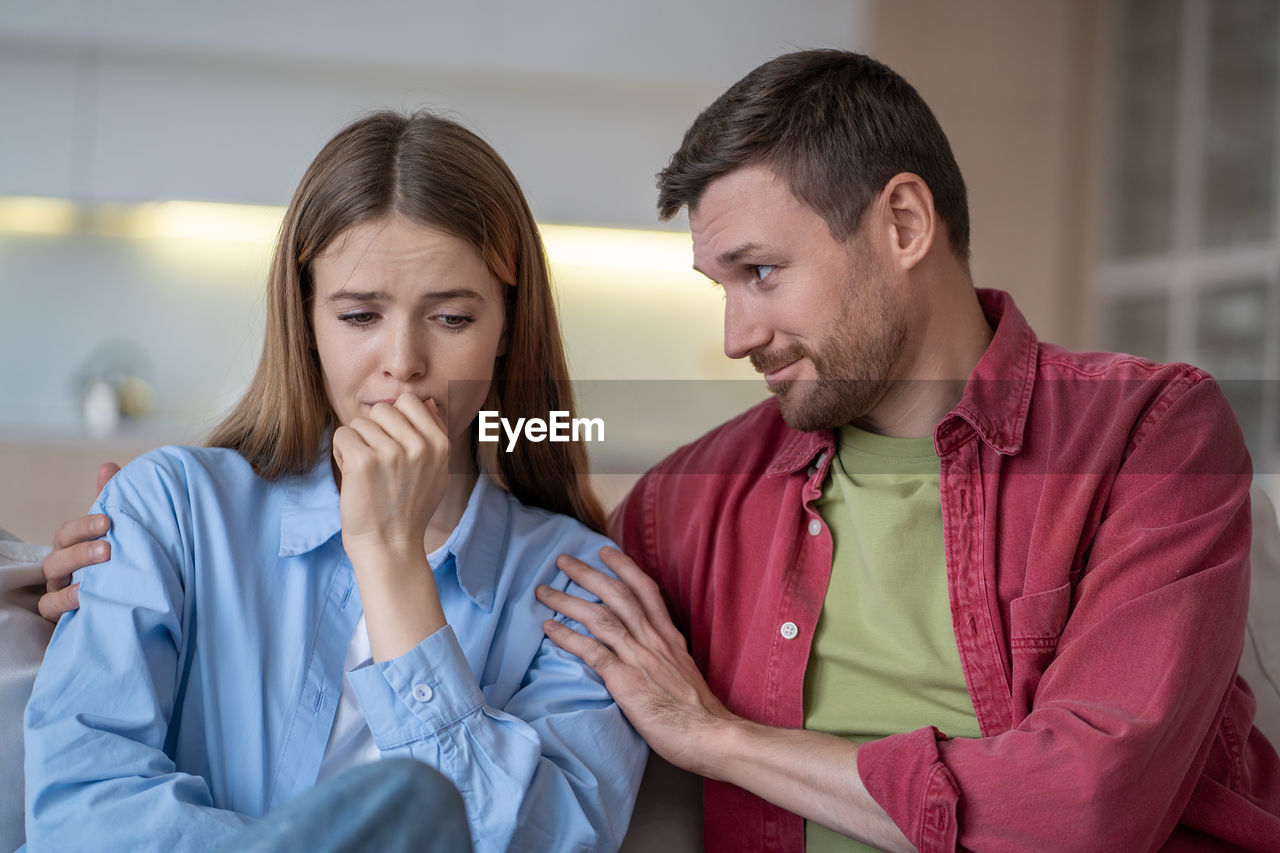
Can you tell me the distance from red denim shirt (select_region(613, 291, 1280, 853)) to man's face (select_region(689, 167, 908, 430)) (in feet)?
0.26

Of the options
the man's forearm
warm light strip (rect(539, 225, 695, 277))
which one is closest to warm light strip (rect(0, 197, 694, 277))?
warm light strip (rect(539, 225, 695, 277))

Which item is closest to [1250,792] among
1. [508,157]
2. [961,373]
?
[961,373]

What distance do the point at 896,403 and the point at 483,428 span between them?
53cm

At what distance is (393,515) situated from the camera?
113 cm

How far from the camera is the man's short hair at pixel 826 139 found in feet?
4.65

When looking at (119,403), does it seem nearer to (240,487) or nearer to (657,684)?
(240,487)

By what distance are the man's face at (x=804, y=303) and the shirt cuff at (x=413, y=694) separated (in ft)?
1.78

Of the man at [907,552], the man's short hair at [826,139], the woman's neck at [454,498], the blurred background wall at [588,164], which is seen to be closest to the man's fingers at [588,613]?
the man at [907,552]

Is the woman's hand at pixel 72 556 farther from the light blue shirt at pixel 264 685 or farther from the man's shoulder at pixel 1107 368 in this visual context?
the man's shoulder at pixel 1107 368

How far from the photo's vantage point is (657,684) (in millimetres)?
1252

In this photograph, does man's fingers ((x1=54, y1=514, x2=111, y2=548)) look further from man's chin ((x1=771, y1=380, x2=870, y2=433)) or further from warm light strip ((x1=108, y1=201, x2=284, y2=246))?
warm light strip ((x1=108, y1=201, x2=284, y2=246))

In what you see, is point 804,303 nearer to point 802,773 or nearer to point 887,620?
point 887,620

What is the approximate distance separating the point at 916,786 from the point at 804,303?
59 cm

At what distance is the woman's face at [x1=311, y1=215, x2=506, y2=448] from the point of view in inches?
48.3
